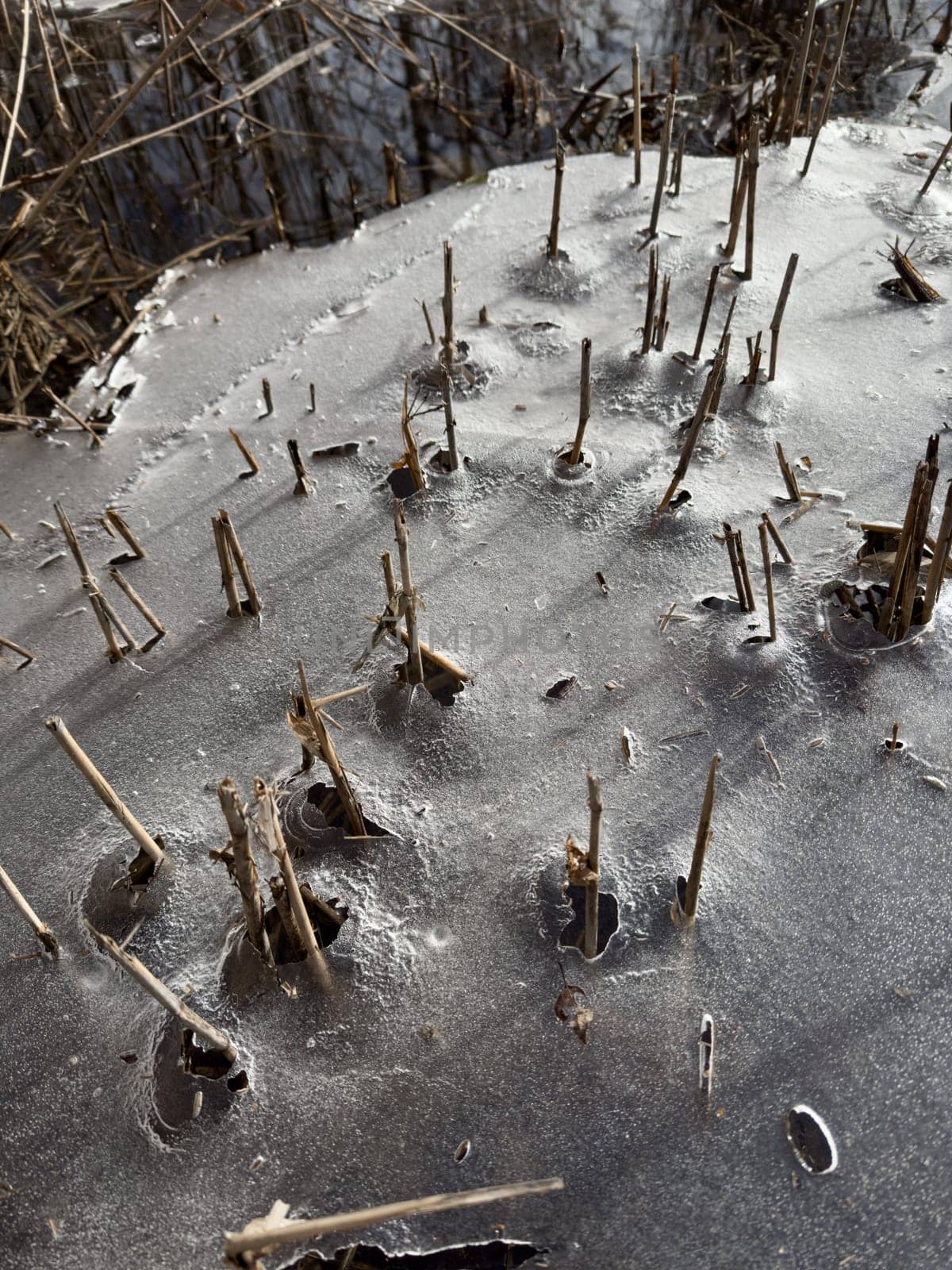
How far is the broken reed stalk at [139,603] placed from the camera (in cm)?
202

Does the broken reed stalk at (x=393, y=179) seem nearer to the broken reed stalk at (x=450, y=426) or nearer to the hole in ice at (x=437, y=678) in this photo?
the broken reed stalk at (x=450, y=426)

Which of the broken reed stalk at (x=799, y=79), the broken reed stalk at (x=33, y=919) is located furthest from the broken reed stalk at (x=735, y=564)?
the broken reed stalk at (x=799, y=79)

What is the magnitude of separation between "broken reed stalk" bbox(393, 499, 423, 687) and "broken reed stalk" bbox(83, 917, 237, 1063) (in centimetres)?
76

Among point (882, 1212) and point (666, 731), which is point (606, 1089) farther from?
point (666, 731)

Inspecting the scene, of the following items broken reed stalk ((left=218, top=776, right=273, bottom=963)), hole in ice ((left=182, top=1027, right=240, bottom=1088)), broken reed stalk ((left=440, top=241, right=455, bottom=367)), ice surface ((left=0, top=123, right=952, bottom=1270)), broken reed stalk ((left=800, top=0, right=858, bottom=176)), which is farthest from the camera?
broken reed stalk ((left=800, top=0, right=858, bottom=176))

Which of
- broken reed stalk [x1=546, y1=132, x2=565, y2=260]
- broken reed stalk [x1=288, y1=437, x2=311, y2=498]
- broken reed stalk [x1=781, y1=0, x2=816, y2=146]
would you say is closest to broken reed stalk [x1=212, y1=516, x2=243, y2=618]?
broken reed stalk [x1=288, y1=437, x2=311, y2=498]

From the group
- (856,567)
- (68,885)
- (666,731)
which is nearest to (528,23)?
(856,567)

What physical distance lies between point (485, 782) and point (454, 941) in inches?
13.0

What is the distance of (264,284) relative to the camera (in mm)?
3457

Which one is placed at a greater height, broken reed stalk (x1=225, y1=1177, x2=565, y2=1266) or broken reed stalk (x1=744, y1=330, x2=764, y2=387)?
broken reed stalk (x1=744, y1=330, x2=764, y2=387)

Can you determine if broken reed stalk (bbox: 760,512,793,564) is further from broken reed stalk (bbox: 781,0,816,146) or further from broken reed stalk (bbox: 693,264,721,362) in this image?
broken reed stalk (bbox: 781,0,816,146)

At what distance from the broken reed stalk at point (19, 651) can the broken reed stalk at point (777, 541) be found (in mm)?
1704

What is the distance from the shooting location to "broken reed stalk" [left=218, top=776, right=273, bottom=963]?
1294mm

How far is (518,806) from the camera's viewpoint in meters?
1.81
